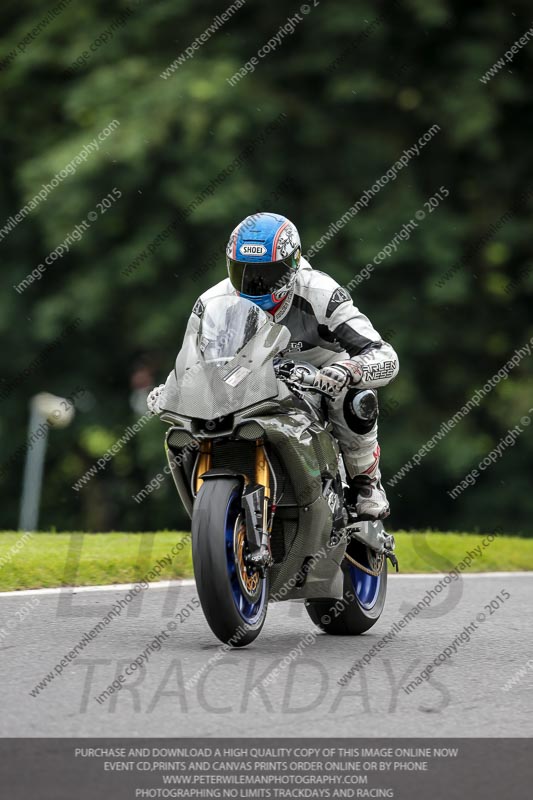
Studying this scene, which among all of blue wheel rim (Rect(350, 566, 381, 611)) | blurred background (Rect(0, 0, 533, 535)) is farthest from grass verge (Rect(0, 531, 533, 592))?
blurred background (Rect(0, 0, 533, 535))

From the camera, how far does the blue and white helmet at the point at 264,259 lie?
284 inches

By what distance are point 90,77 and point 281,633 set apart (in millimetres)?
11087

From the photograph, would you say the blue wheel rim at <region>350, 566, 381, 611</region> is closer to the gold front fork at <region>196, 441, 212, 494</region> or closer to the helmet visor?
the gold front fork at <region>196, 441, 212, 494</region>

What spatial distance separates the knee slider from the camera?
7.59 meters

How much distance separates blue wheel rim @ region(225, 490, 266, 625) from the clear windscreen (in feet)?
2.15

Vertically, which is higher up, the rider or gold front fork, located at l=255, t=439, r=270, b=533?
the rider

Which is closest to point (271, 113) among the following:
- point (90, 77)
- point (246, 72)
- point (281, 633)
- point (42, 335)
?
point (246, 72)

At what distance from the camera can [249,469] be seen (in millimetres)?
7004

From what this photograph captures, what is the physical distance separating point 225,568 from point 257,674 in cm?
46

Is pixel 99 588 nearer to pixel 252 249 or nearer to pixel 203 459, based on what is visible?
pixel 203 459

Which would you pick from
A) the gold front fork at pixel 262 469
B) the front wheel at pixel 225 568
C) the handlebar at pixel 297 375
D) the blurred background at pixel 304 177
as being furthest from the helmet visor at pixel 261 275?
the blurred background at pixel 304 177

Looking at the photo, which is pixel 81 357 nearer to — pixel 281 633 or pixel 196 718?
pixel 281 633

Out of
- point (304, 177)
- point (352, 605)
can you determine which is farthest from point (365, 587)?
point (304, 177)

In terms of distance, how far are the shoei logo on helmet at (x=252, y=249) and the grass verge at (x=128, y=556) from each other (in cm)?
258
